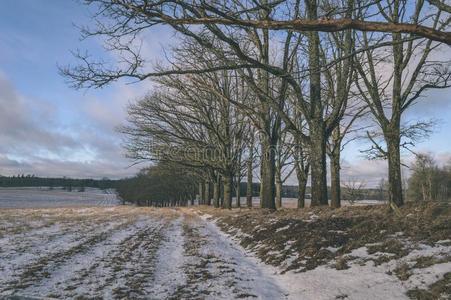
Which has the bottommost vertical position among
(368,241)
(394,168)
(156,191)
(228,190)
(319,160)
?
(368,241)

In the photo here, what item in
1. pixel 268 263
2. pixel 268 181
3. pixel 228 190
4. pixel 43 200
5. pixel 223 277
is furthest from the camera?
pixel 43 200

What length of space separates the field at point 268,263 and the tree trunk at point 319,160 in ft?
10.5

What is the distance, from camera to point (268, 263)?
10.8m

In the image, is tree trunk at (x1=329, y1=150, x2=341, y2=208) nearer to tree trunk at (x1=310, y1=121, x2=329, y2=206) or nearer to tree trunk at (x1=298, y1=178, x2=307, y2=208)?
tree trunk at (x1=298, y1=178, x2=307, y2=208)

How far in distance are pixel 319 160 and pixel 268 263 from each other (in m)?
7.73

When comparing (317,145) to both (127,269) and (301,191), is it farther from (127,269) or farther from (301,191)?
(301,191)

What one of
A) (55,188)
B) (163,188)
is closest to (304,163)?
(163,188)

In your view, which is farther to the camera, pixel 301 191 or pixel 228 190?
pixel 228 190

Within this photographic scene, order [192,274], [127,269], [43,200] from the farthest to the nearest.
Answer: [43,200] → [127,269] → [192,274]

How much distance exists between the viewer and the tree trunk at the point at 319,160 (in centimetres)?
1781

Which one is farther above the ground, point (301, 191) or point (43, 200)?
point (43, 200)

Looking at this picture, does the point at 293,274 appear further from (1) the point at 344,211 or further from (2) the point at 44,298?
(1) the point at 344,211

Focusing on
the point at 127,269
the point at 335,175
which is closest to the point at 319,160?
the point at 127,269

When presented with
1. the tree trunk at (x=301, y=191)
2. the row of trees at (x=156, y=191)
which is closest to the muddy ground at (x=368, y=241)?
the tree trunk at (x=301, y=191)
